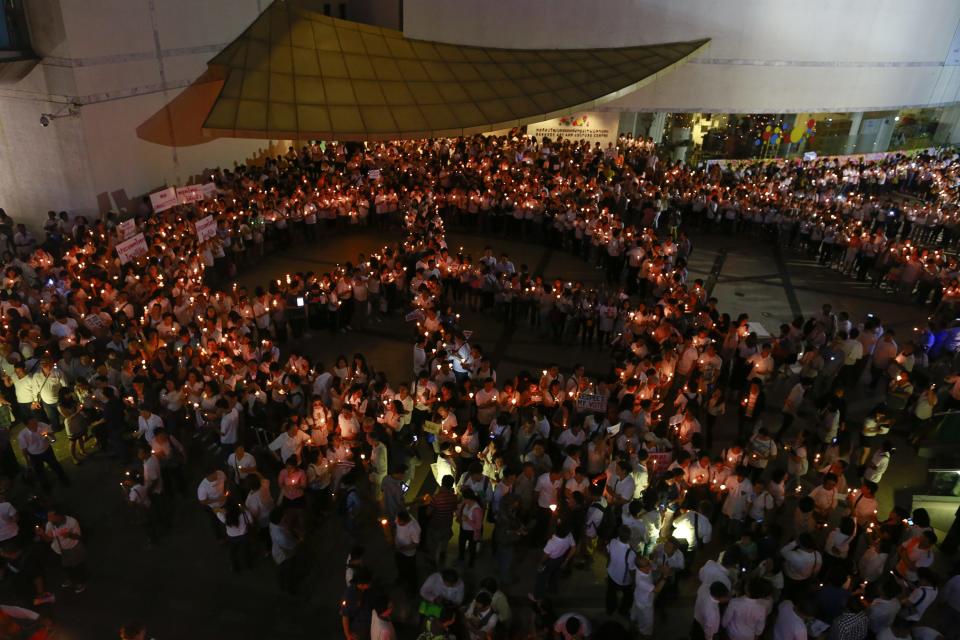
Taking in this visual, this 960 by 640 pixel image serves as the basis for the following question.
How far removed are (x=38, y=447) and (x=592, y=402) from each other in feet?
25.8

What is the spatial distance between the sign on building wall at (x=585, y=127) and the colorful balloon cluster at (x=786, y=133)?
7.62 metres

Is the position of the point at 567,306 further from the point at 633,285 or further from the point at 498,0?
the point at 498,0

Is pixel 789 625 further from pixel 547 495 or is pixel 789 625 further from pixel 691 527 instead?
pixel 547 495

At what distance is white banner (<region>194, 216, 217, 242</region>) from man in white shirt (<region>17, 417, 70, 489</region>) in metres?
6.15

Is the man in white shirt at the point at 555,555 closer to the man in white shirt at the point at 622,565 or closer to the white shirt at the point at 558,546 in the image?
the white shirt at the point at 558,546

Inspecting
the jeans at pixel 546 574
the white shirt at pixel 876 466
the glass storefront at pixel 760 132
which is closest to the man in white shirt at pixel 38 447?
the jeans at pixel 546 574

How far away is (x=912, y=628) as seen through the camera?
6574mm

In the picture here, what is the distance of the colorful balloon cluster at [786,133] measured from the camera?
31609 mm

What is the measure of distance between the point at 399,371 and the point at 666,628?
23.3 ft

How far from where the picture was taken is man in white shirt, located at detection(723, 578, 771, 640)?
639 cm

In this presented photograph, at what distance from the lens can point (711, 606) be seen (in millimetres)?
6500

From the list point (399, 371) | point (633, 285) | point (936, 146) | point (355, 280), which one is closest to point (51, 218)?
point (355, 280)

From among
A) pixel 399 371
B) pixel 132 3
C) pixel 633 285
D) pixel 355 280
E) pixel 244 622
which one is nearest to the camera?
pixel 244 622

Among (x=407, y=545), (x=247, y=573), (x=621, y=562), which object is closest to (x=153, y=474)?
(x=247, y=573)
